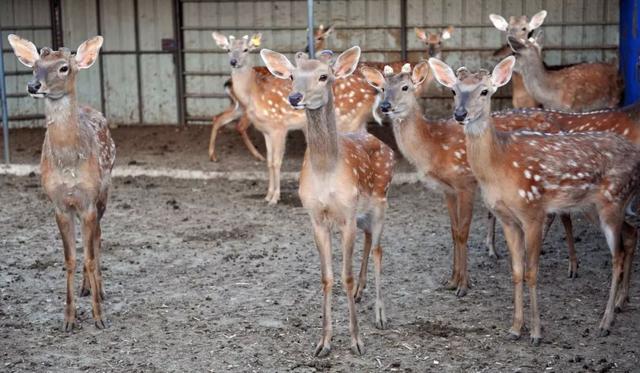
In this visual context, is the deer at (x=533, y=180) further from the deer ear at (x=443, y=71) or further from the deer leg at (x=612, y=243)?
the deer ear at (x=443, y=71)

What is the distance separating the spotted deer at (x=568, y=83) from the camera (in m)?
10.8

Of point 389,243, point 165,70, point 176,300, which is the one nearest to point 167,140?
point 165,70

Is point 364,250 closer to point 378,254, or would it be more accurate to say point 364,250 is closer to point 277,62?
point 378,254

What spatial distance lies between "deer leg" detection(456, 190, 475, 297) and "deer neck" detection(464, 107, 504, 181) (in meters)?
0.91

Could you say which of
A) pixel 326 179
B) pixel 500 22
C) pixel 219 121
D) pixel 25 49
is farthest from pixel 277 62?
pixel 219 121

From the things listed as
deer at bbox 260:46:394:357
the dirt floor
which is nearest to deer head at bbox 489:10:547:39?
the dirt floor

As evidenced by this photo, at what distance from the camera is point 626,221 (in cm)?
649

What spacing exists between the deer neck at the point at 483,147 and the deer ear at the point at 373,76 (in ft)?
3.89

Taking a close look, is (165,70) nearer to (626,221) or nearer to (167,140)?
(167,140)

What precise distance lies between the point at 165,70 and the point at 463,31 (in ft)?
14.1

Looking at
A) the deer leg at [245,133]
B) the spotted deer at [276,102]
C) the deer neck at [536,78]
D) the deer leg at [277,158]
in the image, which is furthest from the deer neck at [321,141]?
the deer leg at [245,133]

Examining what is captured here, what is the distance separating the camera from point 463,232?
7.14 m

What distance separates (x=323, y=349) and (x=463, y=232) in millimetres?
1746

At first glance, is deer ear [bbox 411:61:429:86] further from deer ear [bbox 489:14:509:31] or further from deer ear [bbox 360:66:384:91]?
deer ear [bbox 489:14:509:31]
